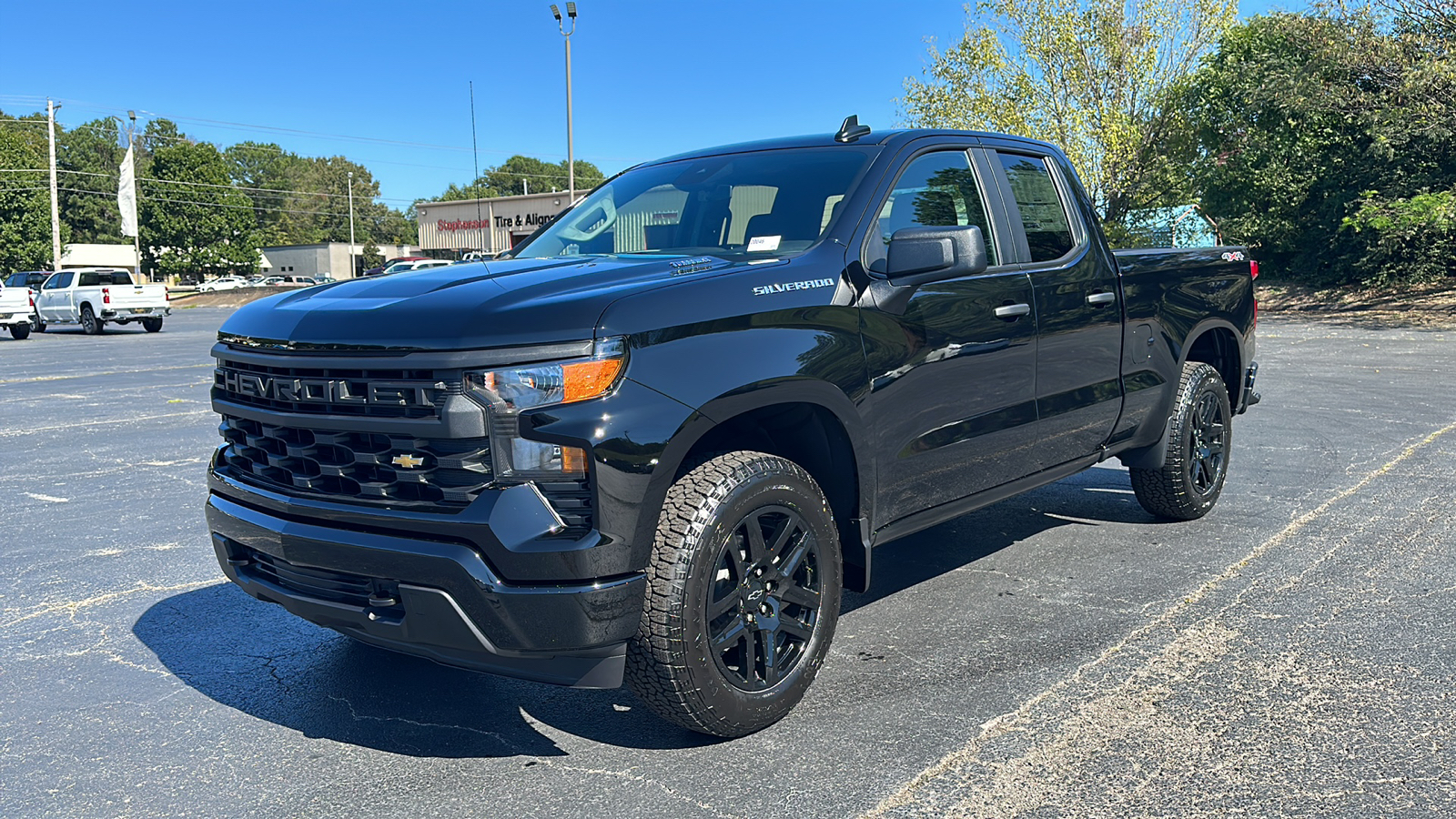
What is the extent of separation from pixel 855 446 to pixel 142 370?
54.0ft

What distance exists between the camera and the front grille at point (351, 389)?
2.97 meters

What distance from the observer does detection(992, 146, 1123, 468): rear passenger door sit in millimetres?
4715

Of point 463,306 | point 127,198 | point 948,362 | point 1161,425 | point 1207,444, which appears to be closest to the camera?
point 463,306

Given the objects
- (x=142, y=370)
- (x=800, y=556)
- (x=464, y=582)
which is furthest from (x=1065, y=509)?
(x=142, y=370)

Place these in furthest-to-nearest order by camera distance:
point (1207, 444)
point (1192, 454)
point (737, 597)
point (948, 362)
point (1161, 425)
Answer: point (1207, 444)
point (1192, 454)
point (1161, 425)
point (948, 362)
point (737, 597)

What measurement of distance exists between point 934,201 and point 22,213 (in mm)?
81678

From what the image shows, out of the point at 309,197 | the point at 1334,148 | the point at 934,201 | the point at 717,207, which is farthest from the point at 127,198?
the point at 309,197

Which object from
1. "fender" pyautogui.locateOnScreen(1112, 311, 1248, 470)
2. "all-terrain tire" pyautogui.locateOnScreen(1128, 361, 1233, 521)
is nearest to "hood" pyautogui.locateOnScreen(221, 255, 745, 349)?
"fender" pyautogui.locateOnScreen(1112, 311, 1248, 470)

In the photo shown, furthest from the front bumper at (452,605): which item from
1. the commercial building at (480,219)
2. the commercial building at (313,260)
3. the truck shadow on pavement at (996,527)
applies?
the commercial building at (313,260)

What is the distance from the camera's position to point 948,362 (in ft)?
13.6

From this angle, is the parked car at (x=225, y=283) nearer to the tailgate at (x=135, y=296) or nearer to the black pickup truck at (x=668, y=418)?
the tailgate at (x=135, y=296)

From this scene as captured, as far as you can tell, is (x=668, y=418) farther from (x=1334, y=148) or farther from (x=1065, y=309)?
(x=1334, y=148)

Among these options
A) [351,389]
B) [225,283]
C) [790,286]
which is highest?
[225,283]

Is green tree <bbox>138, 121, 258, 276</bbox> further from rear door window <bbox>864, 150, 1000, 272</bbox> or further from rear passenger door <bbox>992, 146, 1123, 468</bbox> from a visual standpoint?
rear door window <bbox>864, 150, 1000, 272</bbox>
